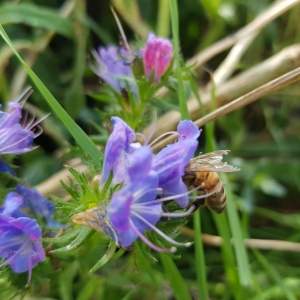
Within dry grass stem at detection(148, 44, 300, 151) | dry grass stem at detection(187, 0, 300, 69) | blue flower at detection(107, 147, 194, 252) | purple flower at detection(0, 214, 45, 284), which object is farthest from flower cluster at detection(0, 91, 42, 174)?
dry grass stem at detection(187, 0, 300, 69)

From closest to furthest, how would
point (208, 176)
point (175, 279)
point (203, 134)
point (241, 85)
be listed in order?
point (208, 176)
point (175, 279)
point (241, 85)
point (203, 134)

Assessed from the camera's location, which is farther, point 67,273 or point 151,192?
point 67,273

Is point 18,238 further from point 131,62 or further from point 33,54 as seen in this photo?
point 33,54

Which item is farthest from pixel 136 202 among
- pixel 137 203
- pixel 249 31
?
pixel 249 31

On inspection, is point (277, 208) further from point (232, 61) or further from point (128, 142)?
point (128, 142)

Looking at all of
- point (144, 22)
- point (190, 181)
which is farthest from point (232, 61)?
point (190, 181)

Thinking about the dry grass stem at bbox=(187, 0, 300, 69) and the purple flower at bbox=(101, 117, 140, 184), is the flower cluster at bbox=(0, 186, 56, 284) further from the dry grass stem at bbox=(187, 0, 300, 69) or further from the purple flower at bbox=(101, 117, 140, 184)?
the dry grass stem at bbox=(187, 0, 300, 69)
